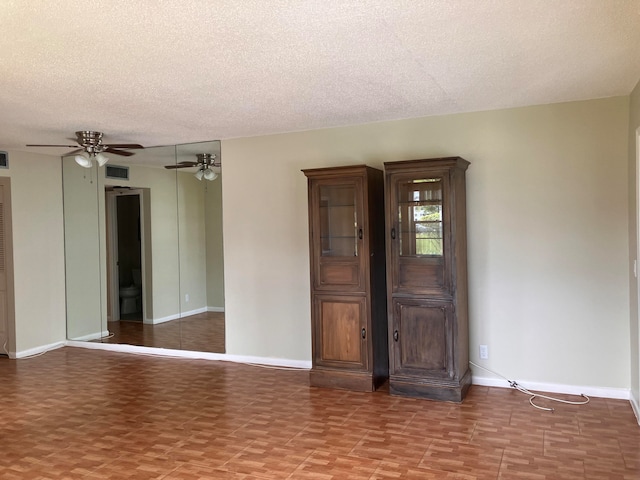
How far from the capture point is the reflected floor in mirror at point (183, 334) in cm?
580

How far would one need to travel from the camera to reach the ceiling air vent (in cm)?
656

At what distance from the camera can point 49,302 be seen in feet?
21.0

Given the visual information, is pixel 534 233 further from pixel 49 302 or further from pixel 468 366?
pixel 49 302

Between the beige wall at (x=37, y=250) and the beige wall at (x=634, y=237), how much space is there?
613 cm

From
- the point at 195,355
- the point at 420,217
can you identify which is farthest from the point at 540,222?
the point at 195,355

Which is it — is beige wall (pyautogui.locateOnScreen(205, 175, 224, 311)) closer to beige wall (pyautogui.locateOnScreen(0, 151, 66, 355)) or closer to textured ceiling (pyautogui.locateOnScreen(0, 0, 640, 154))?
textured ceiling (pyautogui.locateOnScreen(0, 0, 640, 154))

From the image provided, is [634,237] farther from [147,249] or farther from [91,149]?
[147,249]

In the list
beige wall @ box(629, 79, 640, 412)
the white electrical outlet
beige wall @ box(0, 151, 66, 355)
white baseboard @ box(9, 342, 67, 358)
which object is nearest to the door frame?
beige wall @ box(0, 151, 66, 355)

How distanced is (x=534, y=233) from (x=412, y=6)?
2628mm

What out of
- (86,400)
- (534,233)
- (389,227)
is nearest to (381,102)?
(389,227)

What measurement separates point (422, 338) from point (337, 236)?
1.12 m

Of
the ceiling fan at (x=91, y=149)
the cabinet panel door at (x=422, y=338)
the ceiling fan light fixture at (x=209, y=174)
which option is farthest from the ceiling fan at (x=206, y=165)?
the cabinet panel door at (x=422, y=338)

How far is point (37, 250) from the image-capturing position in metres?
6.27

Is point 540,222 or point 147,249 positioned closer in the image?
point 540,222
